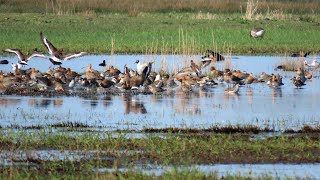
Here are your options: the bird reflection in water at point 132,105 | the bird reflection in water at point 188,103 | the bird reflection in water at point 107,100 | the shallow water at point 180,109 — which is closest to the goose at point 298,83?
the shallow water at point 180,109

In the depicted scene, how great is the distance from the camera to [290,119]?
52.6ft

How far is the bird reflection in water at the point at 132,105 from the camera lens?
17047 millimetres

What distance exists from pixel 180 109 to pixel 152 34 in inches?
766

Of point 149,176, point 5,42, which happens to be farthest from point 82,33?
point 149,176

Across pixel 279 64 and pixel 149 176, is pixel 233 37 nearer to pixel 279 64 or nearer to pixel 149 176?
pixel 279 64

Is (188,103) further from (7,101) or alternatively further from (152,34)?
(152,34)

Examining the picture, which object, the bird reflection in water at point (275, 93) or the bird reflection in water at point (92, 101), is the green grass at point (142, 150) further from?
the bird reflection in water at point (275, 93)

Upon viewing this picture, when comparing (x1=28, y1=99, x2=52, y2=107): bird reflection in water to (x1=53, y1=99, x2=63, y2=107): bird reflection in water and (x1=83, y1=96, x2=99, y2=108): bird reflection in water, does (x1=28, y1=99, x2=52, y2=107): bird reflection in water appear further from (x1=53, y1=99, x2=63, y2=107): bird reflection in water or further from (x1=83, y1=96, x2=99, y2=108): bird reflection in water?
(x1=83, y1=96, x2=99, y2=108): bird reflection in water

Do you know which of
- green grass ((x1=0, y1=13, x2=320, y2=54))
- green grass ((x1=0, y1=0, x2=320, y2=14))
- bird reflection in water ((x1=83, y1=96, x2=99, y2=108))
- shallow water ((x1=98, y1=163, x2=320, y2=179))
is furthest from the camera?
green grass ((x1=0, y1=0, x2=320, y2=14))

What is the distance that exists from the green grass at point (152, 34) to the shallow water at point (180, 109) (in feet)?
21.0

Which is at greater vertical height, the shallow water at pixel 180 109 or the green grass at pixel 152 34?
the green grass at pixel 152 34

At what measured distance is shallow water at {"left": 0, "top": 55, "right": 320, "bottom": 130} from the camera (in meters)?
15.4

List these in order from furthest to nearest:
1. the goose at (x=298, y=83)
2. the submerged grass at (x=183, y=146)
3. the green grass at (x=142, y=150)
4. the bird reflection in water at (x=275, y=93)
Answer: the goose at (x=298, y=83)
the bird reflection in water at (x=275, y=93)
the submerged grass at (x=183, y=146)
the green grass at (x=142, y=150)

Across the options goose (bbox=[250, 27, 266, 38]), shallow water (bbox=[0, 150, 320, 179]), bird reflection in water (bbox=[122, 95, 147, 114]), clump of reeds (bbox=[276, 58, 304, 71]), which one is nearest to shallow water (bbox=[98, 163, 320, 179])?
shallow water (bbox=[0, 150, 320, 179])
